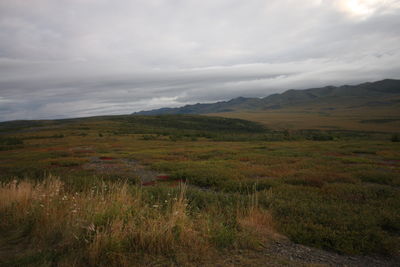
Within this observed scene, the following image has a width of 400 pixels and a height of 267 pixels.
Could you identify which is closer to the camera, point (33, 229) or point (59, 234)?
point (59, 234)

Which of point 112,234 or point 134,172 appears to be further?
point 134,172

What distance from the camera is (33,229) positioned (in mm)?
4844

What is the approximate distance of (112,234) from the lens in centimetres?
388

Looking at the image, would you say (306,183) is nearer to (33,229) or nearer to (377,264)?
(377,264)

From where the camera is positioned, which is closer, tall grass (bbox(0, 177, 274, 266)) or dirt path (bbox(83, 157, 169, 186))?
tall grass (bbox(0, 177, 274, 266))

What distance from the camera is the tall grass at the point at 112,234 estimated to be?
12.1 ft

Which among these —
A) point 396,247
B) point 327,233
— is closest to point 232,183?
point 327,233

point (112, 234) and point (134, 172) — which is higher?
point (112, 234)

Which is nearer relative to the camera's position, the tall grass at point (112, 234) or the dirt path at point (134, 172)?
the tall grass at point (112, 234)

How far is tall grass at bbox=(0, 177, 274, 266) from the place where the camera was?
3.69 meters

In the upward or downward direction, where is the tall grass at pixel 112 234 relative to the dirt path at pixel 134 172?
upward

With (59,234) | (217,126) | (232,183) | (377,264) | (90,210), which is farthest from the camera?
(217,126)

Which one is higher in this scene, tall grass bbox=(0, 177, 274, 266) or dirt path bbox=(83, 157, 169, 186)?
tall grass bbox=(0, 177, 274, 266)

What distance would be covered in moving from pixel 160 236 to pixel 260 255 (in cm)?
195
